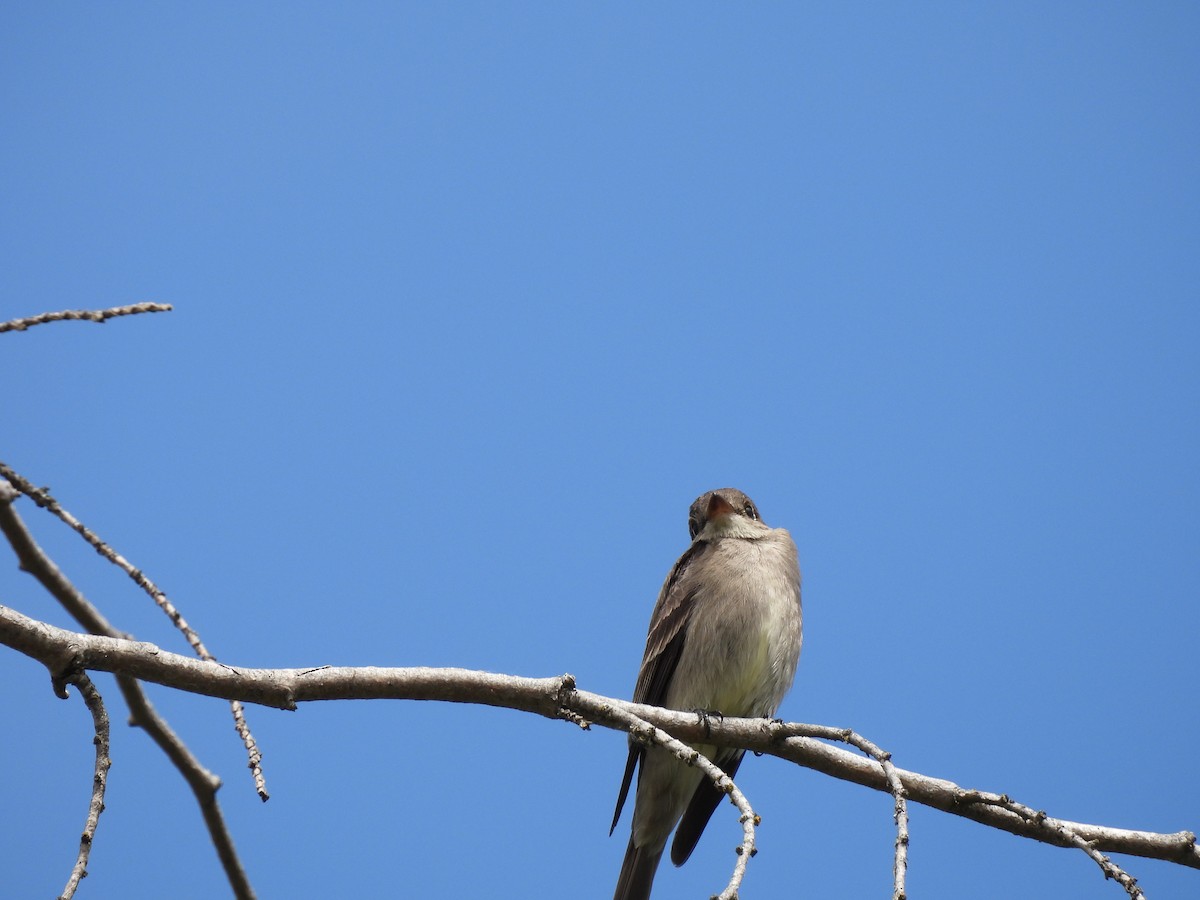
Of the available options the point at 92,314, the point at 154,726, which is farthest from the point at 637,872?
the point at 92,314

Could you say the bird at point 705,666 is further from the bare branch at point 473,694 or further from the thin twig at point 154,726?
the thin twig at point 154,726

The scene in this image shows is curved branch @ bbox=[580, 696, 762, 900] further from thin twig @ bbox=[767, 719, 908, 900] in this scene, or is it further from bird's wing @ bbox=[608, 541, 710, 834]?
bird's wing @ bbox=[608, 541, 710, 834]

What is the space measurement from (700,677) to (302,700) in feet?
10.9

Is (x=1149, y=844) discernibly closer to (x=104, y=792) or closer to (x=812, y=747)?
(x=812, y=747)

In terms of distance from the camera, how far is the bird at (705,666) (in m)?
6.34

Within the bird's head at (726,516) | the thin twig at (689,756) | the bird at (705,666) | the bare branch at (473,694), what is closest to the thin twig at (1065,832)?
the bare branch at (473,694)

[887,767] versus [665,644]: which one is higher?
[665,644]

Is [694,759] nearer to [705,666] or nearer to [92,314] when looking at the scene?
[92,314]

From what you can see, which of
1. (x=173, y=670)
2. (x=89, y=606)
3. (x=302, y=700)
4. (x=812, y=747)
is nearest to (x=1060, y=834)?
(x=812, y=747)

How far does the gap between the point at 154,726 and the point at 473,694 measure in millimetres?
1610

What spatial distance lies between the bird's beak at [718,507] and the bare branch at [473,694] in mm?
2949

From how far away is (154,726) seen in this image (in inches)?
175

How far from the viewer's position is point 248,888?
4.52 meters

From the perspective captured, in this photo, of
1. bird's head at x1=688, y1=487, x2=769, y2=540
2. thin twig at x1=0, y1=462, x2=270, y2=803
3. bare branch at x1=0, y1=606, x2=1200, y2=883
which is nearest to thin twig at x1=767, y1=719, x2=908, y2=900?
bare branch at x1=0, y1=606, x2=1200, y2=883
